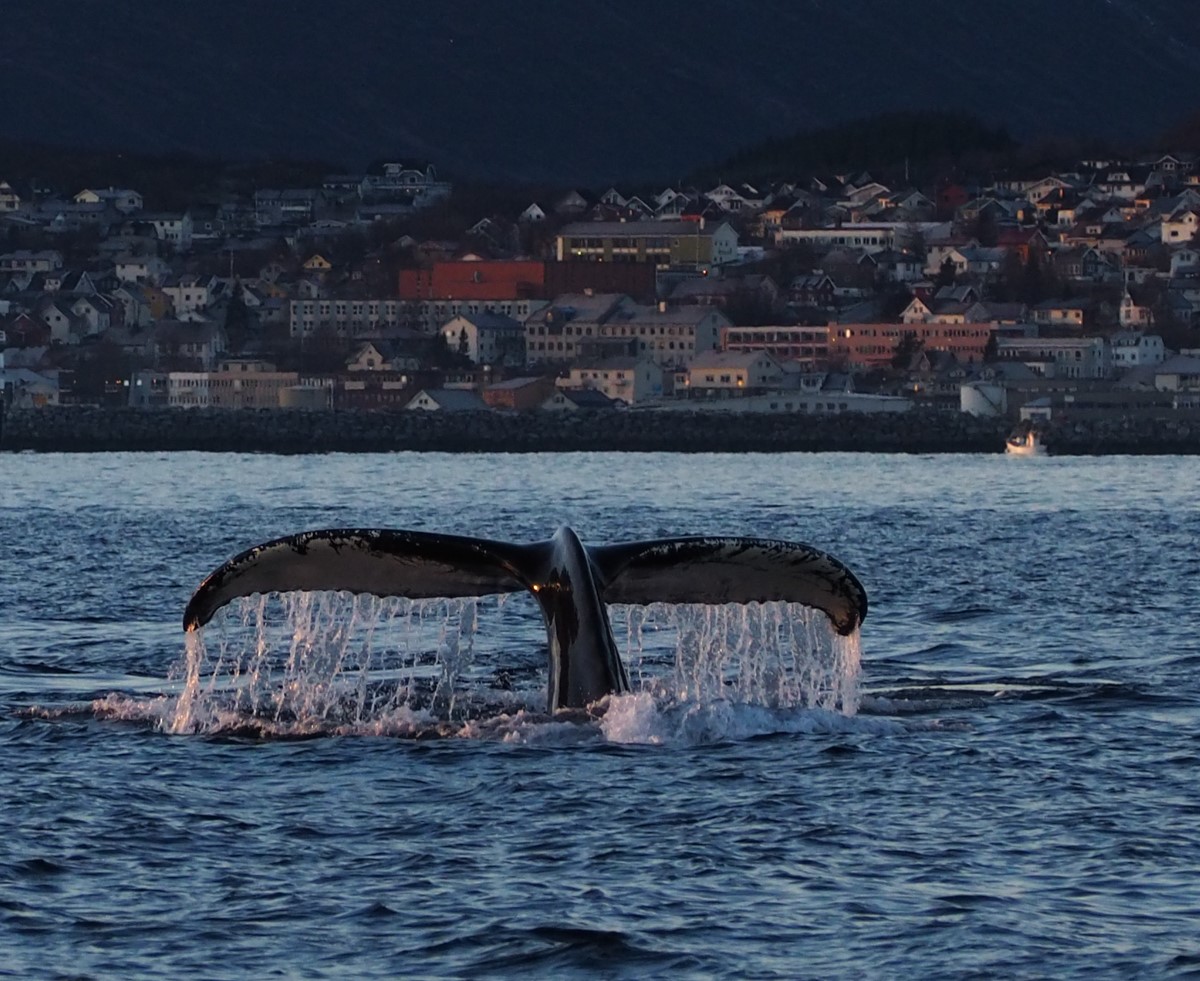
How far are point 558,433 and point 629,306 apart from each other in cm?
5047

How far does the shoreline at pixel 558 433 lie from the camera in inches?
3452

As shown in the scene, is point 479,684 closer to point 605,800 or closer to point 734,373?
point 605,800

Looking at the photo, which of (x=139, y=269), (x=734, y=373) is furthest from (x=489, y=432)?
(x=139, y=269)

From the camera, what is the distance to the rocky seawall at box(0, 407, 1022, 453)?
88688mm

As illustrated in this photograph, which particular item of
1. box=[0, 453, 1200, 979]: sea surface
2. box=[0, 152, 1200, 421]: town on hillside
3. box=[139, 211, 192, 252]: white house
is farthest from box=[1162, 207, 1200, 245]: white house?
box=[0, 453, 1200, 979]: sea surface

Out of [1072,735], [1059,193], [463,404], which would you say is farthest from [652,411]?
[1059,193]

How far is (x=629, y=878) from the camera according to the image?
1207cm

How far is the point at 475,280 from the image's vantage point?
6201 inches

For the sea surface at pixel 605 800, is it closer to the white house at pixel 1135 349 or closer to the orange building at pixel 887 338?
the white house at pixel 1135 349

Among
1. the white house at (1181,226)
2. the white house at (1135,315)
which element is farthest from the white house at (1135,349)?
the white house at (1181,226)

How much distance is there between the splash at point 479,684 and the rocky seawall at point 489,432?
65.9 meters

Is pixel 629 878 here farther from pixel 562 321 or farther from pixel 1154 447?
pixel 562 321

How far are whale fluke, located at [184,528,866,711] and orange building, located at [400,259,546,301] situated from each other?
141136 mm

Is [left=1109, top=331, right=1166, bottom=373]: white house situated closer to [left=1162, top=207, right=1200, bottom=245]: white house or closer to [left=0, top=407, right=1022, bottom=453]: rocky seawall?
[left=0, top=407, right=1022, bottom=453]: rocky seawall
